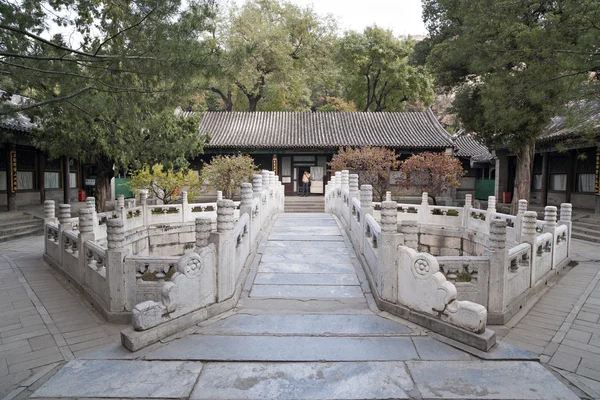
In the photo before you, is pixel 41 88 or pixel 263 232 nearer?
pixel 41 88

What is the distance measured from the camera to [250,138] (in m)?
21.0

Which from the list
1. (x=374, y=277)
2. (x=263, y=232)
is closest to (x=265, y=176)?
(x=263, y=232)

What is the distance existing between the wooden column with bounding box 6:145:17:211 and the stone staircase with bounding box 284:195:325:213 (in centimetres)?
942

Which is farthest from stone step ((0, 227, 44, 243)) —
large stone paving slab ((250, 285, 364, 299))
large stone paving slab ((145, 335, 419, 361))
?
large stone paving slab ((145, 335, 419, 361))

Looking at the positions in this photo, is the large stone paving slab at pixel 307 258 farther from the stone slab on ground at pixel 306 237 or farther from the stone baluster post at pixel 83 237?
the stone baluster post at pixel 83 237

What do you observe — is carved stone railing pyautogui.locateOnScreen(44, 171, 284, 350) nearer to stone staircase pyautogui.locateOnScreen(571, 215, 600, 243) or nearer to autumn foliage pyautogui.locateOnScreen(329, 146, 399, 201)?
stone staircase pyautogui.locateOnScreen(571, 215, 600, 243)

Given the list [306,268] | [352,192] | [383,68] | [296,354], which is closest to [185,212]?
[352,192]

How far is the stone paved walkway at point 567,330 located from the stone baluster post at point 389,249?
1216mm

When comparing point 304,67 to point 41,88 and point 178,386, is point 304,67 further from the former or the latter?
point 178,386

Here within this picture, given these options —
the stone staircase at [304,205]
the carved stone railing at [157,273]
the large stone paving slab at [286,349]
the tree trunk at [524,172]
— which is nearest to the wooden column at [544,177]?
the tree trunk at [524,172]

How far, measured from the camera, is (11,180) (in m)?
12.9

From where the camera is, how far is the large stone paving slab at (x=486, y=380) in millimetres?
3088

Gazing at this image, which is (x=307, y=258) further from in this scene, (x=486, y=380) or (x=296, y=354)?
(x=486, y=380)

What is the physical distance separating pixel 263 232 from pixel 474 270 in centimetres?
522
